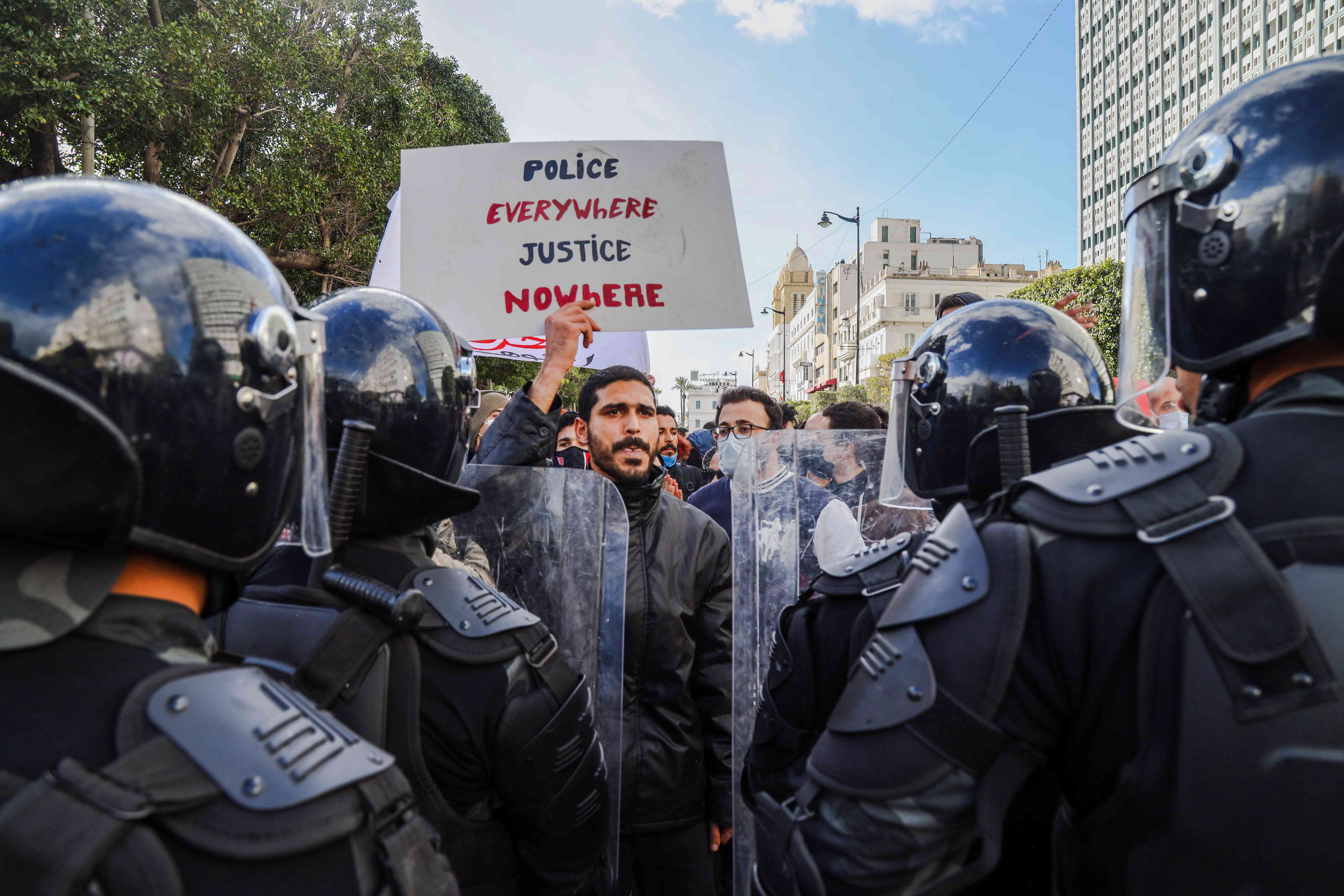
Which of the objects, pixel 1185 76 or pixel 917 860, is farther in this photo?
pixel 1185 76

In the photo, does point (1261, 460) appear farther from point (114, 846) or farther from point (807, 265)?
point (807, 265)

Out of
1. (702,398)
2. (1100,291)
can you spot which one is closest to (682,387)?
(702,398)

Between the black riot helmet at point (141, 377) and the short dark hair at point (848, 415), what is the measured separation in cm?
347

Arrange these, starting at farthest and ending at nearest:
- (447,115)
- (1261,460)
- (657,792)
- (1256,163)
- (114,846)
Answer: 1. (447,115)
2. (657,792)
3. (1256,163)
4. (1261,460)
5. (114,846)

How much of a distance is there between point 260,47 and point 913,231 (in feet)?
278

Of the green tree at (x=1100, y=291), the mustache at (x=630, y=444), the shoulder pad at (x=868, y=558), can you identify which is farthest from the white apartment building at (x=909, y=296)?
the shoulder pad at (x=868, y=558)

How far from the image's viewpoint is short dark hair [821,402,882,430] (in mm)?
4508

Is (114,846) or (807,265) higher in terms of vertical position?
(807,265)

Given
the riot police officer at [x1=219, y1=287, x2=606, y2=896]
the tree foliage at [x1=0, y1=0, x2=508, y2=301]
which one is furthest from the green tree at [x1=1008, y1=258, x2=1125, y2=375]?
the riot police officer at [x1=219, y1=287, x2=606, y2=896]

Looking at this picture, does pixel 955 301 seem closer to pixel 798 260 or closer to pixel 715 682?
pixel 715 682

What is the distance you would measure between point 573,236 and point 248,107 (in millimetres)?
11998

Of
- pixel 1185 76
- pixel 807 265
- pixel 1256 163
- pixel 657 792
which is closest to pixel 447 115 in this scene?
pixel 657 792

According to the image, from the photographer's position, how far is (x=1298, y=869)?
1.02 meters

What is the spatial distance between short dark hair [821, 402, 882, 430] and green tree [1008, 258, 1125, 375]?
18.1 metres
